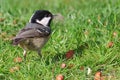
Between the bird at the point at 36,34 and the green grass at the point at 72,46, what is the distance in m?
0.20

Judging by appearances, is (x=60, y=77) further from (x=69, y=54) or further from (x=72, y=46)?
(x=72, y=46)

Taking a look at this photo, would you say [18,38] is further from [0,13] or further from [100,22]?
[0,13]

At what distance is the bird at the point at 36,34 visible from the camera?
6.72m

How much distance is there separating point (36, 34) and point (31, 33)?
0.29 ft

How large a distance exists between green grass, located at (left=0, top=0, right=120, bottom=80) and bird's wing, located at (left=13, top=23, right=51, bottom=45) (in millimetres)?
356

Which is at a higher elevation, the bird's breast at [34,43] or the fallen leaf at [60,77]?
the bird's breast at [34,43]

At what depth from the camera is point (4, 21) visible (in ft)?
28.2

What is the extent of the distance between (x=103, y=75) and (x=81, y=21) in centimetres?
194

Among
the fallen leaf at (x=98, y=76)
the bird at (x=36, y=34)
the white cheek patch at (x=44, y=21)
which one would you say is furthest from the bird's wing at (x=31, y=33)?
the fallen leaf at (x=98, y=76)

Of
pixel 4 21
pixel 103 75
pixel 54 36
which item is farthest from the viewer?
pixel 4 21

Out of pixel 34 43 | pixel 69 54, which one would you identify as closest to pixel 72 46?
pixel 69 54

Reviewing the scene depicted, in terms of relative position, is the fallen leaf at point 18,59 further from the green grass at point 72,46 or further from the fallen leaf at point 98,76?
the fallen leaf at point 98,76

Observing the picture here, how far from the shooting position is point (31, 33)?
6762 mm

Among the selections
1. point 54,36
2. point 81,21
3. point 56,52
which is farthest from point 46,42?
point 81,21
